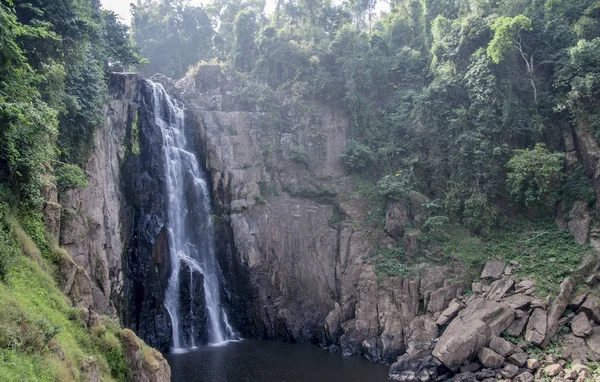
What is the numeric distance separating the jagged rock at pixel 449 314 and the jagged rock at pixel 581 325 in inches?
208

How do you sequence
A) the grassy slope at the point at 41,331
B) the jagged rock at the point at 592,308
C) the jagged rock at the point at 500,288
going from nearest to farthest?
the grassy slope at the point at 41,331
the jagged rock at the point at 592,308
the jagged rock at the point at 500,288

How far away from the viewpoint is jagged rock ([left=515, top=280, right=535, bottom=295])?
23219mm

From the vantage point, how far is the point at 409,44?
4122cm

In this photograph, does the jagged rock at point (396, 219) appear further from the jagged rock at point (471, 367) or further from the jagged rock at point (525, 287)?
the jagged rock at point (471, 367)

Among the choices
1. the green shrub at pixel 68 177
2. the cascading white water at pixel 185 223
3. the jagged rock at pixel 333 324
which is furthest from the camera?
the cascading white water at pixel 185 223

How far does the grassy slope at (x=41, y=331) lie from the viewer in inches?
383

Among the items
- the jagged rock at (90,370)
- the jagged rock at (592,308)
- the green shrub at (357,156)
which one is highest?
the green shrub at (357,156)

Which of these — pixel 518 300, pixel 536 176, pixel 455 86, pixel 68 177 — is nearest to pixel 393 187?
pixel 536 176

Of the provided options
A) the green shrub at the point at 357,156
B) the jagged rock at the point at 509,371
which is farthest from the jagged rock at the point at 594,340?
the green shrub at the point at 357,156

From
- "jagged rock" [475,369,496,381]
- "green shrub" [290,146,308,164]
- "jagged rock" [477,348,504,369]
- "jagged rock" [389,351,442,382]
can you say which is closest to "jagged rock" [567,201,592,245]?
"jagged rock" [477,348,504,369]

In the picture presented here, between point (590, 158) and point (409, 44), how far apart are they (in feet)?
65.9

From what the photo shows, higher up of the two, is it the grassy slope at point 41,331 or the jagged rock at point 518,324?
the grassy slope at point 41,331

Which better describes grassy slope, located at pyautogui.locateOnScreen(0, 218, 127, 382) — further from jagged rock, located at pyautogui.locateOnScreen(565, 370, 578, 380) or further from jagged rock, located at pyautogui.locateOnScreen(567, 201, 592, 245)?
jagged rock, located at pyautogui.locateOnScreen(567, 201, 592, 245)

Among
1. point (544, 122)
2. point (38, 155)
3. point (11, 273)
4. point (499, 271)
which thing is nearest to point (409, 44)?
point (544, 122)
